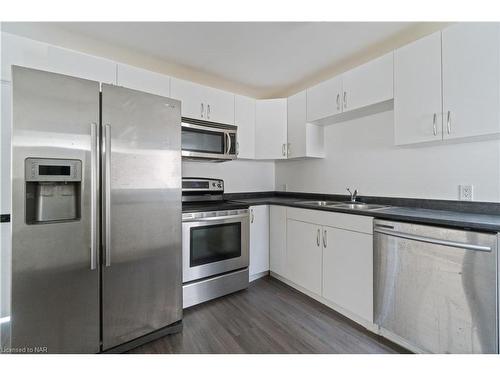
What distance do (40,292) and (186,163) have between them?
174 centimetres

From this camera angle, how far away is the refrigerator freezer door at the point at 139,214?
1.40 meters

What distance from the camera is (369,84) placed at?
193cm

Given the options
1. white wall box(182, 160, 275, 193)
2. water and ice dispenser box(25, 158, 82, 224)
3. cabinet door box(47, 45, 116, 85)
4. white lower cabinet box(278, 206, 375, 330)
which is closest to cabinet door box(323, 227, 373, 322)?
white lower cabinet box(278, 206, 375, 330)

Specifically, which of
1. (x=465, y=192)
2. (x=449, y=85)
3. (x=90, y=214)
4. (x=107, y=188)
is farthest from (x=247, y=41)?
(x=465, y=192)

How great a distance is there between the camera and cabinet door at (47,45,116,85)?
1.74m

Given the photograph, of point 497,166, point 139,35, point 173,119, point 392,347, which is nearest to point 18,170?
point 173,119

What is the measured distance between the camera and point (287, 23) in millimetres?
1769

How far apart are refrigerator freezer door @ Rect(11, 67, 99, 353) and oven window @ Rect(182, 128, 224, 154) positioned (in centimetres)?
94

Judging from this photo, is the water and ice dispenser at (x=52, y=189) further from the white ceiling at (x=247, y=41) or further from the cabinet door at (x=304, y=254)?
the cabinet door at (x=304, y=254)

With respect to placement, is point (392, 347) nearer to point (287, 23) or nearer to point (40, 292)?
point (40, 292)

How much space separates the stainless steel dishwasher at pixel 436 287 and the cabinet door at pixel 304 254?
1.76 ft

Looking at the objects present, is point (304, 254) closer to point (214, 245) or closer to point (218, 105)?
point (214, 245)

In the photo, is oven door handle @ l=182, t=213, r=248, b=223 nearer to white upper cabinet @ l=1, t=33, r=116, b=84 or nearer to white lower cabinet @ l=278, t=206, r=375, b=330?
white lower cabinet @ l=278, t=206, r=375, b=330

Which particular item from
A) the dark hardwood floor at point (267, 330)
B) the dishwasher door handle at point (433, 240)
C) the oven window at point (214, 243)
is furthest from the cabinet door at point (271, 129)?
the dark hardwood floor at point (267, 330)
